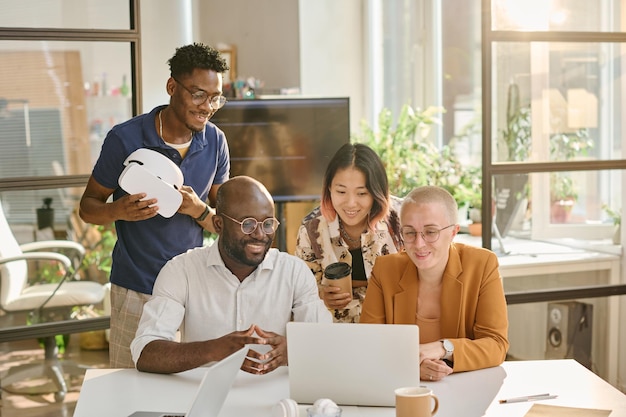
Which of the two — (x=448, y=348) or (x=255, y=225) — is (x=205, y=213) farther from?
(x=448, y=348)

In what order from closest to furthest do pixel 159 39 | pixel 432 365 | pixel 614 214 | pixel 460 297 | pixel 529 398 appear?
pixel 529 398
pixel 432 365
pixel 460 297
pixel 614 214
pixel 159 39

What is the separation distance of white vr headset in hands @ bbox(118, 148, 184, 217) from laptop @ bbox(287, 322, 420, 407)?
0.99 m

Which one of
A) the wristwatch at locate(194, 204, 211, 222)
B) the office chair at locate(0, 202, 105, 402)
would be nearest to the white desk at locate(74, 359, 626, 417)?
the wristwatch at locate(194, 204, 211, 222)

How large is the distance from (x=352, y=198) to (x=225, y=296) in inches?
29.1

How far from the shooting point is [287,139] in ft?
21.7

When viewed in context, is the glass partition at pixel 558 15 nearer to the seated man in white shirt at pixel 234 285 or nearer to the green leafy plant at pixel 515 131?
the green leafy plant at pixel 515 131

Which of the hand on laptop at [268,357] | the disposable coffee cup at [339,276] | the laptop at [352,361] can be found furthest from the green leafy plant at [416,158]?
the laptop at [352,361]

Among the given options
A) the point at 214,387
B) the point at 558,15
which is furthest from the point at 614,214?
the point at 214,387

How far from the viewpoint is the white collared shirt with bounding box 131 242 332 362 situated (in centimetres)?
264

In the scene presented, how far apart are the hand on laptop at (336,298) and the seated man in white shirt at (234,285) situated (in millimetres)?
372

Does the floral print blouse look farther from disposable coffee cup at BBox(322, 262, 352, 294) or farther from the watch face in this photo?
the watch face

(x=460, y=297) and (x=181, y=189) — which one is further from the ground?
(x=181, y=189)

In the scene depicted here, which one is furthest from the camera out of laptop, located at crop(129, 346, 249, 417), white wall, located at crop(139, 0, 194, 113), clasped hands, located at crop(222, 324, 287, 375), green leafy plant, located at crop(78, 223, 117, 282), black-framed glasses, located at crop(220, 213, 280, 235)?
white wall, located at crop(139, 0, 194, 113)

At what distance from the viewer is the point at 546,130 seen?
4207 millimetres
